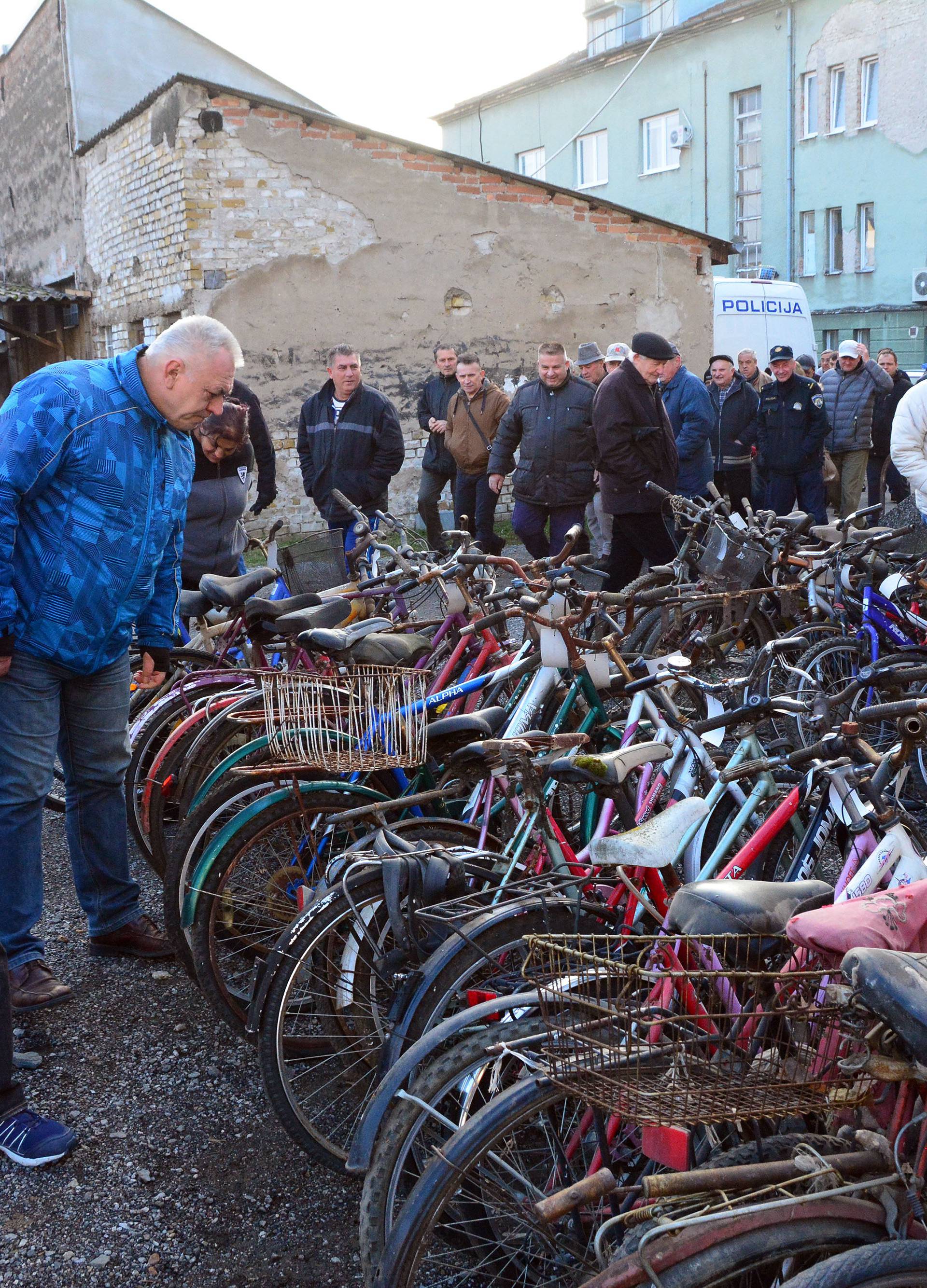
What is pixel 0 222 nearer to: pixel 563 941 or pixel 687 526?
pixel 687 526

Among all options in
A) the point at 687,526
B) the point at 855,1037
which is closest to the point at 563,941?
the point at 855,1037

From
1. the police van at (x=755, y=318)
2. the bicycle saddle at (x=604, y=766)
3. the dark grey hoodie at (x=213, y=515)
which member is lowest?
the bicycle saddle at (x=604, y=766)

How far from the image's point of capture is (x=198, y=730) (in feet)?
14.0

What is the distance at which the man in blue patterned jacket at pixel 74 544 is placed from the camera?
339 cm

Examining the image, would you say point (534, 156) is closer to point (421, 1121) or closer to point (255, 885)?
point (255, 885)

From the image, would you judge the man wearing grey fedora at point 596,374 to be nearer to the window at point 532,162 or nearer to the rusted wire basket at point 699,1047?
the rusted wire basket at point 699,1047

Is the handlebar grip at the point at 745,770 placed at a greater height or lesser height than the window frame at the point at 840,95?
lesser

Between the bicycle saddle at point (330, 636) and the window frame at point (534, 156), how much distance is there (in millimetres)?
31260

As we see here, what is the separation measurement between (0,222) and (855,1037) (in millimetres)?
24635

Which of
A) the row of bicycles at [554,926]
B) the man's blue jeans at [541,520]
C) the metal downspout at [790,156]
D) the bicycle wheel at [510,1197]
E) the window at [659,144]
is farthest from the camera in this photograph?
the window at [659,144]

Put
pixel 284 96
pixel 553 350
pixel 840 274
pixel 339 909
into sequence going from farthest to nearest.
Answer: pixel 840 274, pixel 284 96, pixel 553 350, pixel 339 909

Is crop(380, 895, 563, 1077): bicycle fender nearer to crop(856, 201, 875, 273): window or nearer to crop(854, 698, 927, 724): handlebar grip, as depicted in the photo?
crop(854, 698, 927, 724): handlebar grip

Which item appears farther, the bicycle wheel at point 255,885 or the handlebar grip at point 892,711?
the bicycle wheel at point 255,885

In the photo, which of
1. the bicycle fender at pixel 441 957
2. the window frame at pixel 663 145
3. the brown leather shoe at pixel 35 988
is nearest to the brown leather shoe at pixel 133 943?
the brown leather shoe at pixel 35 988
